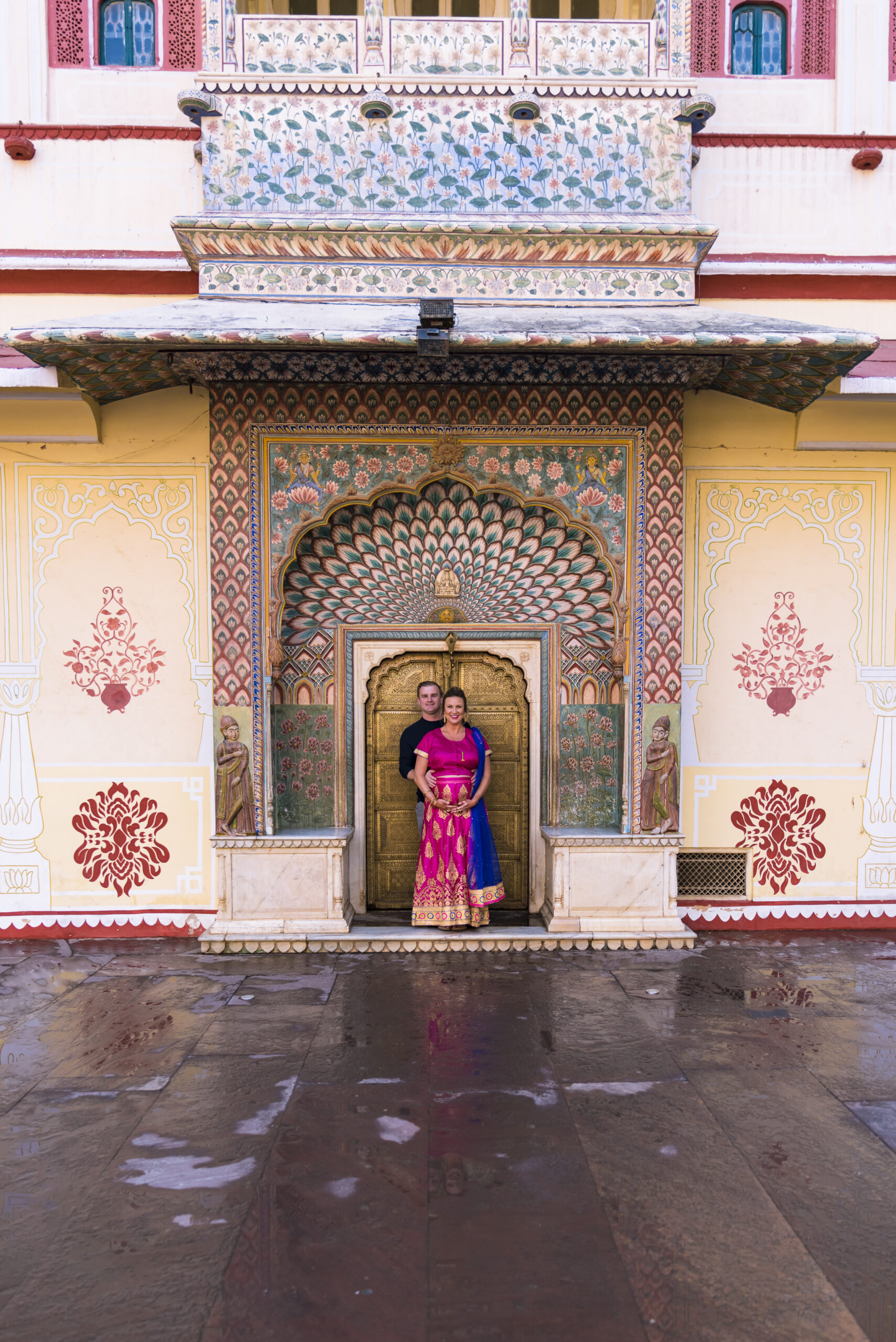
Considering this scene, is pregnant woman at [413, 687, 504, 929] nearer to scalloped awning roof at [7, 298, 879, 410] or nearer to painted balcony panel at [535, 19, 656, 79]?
scalloped awning roof at [7, 298, 879, 410]

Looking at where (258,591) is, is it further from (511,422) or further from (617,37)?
(617,37)

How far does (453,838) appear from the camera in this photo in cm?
562

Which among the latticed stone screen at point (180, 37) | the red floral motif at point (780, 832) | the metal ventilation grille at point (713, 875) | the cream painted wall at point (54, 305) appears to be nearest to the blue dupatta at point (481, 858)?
the metal ventilation grille at point (713, 875)

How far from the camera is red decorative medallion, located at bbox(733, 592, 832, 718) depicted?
19.6 ft

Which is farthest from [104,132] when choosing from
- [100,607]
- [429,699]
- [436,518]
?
[429,699]

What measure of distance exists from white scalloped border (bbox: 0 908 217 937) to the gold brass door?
115 cm

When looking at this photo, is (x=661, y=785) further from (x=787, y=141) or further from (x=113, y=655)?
(x=787, y=141)

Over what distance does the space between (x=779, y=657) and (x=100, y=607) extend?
15.0ft

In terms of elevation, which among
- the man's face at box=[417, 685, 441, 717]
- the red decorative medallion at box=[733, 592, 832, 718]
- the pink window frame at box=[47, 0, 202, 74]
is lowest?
the man's face at box=[417, 685, 441, 717]

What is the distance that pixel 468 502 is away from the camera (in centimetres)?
589

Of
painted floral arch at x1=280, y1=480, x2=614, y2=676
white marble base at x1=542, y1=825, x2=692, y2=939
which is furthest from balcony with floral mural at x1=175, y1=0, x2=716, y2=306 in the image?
white marble base at x1=542, y1=825, x2=692, y2=939

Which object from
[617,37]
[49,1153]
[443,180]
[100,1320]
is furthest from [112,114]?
[100,1320]

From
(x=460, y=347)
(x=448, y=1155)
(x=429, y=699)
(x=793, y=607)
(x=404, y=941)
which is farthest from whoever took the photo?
(x=793, y=607)

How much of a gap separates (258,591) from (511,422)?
1.95m
